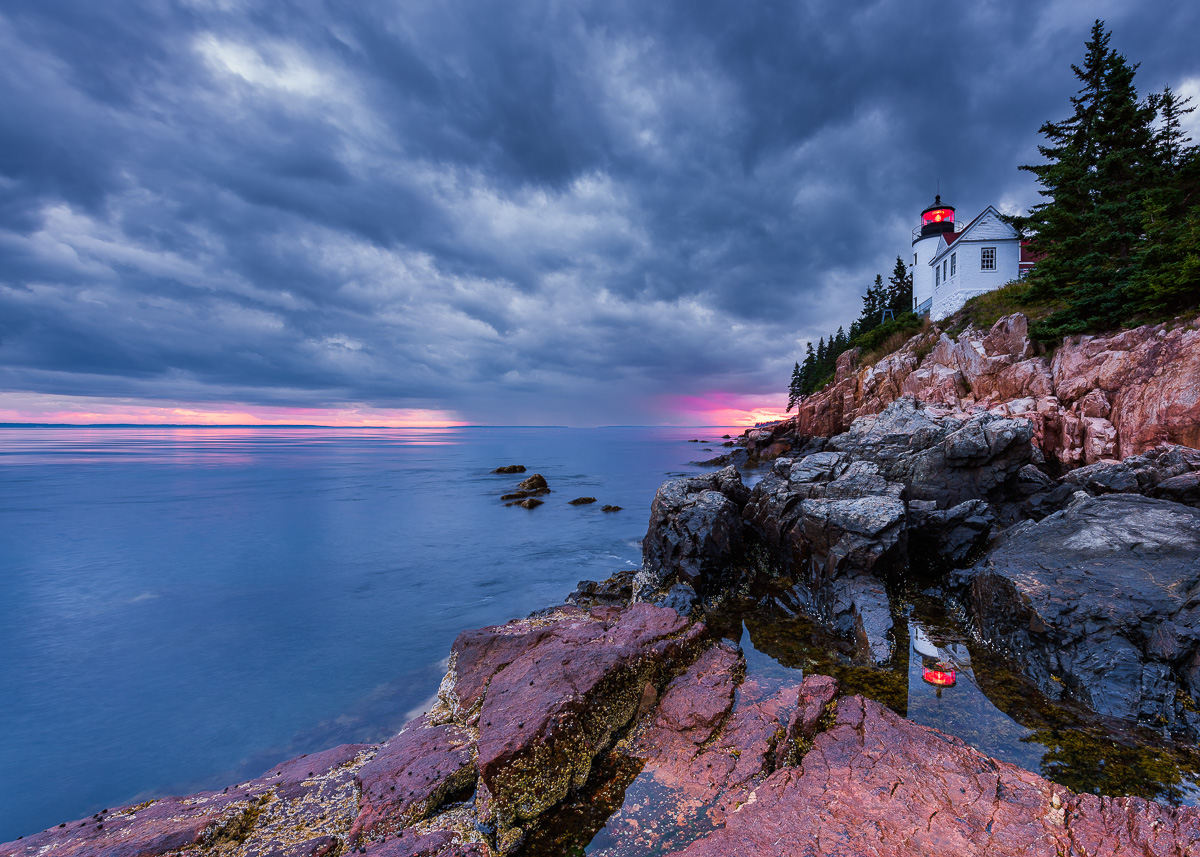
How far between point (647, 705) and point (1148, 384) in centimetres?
2625

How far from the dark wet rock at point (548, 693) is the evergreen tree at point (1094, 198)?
3057cm

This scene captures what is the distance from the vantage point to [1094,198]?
28.4m

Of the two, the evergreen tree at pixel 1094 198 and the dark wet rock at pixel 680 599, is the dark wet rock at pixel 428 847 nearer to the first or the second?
the dark wet rock at pixel 680 599

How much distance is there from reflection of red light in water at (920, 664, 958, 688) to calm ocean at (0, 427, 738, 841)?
35.8 ft

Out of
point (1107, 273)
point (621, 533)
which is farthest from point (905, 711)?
point (1107, 273)

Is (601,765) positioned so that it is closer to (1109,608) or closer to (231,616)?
(1109,608)

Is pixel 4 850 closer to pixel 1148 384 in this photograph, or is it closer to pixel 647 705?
pixel 647 705

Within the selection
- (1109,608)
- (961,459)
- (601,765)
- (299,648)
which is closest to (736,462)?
(961,459)

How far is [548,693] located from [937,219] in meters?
→ 71.1

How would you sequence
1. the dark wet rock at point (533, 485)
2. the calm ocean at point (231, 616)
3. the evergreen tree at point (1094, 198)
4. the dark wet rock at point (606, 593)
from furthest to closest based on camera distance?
the dark wet rock at point (533, 485)
the evergreen tree at point (1094, 198)
the dark wet rock at point (606, 593)
the calm ocean at point (231, 616)

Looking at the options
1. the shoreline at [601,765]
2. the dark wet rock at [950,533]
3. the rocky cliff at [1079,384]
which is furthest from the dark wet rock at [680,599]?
the rocky cliff at [1079,384]

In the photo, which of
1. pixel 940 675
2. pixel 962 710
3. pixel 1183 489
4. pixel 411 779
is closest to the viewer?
pixel 411 779

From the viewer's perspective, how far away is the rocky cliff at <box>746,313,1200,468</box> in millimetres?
18297

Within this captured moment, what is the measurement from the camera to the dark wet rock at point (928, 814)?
445 centimetres
